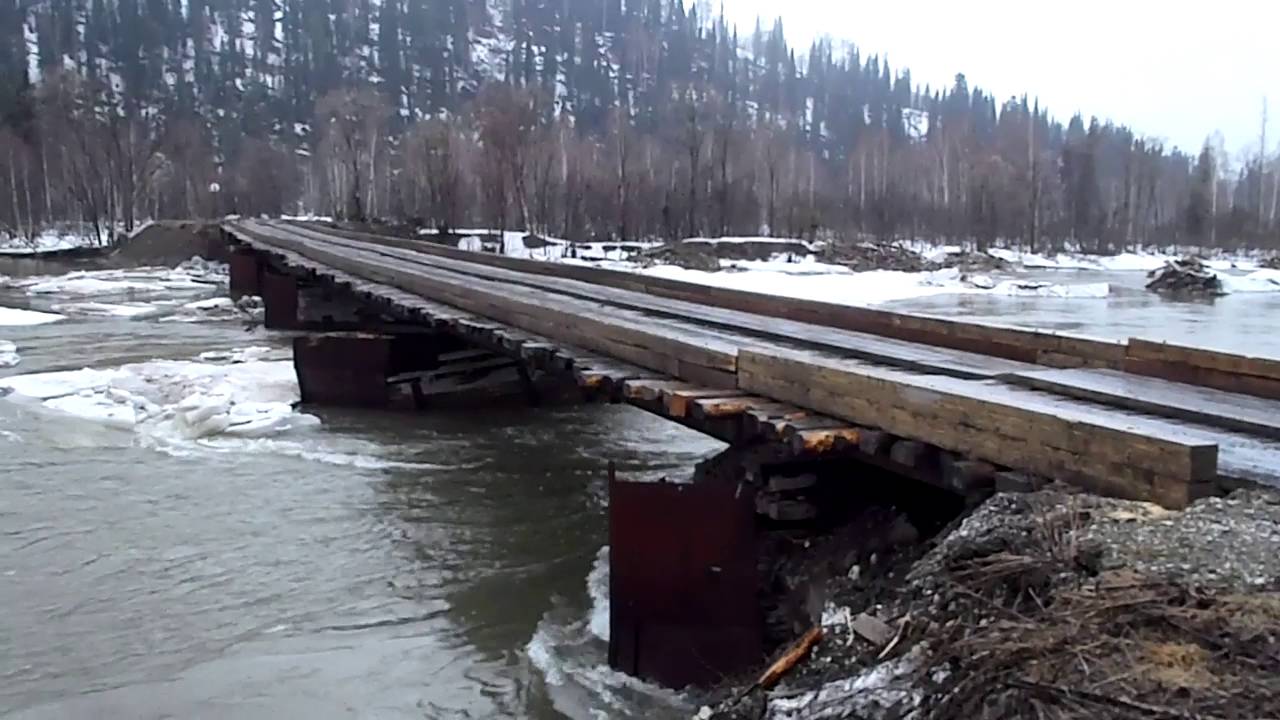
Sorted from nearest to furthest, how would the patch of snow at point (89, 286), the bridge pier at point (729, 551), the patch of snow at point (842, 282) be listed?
the bridge pier at point (729, 551)
the patch of snow at point (89, 286)
the patch of snow at point (842, 282)

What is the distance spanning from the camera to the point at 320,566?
9.05 meters

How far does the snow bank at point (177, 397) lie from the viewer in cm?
1406

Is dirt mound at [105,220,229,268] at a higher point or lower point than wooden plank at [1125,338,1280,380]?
higher

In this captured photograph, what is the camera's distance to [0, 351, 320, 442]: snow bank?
14062 mm

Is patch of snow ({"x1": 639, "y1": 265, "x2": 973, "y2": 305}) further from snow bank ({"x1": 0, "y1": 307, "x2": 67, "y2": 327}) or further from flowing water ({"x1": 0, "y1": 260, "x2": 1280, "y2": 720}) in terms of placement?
flowing water ({"x1": 0, "y1": 260, "x2": 1280, "y2": 720})

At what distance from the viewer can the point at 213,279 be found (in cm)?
4362

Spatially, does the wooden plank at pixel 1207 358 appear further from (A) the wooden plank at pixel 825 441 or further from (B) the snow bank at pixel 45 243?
(B) the snow bank at pixel 45 243

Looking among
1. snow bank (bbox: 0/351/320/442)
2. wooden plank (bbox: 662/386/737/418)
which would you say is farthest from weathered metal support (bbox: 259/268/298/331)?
wooden plank (bbox: 662/386/737/418)

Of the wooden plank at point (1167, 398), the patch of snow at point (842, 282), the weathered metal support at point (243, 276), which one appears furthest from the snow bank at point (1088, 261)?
the wooden plank at point (1167, 398)

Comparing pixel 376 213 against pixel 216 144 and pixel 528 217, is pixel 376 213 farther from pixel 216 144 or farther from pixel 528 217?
pixel 216 144

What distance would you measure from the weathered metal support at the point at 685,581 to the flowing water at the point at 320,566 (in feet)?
0.85

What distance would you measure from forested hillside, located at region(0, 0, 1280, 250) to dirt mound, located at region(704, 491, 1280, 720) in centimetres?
4683

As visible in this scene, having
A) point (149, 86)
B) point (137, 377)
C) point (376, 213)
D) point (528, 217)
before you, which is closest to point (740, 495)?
point (137, 377)

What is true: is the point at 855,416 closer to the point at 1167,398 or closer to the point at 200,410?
the point at 1167,398
